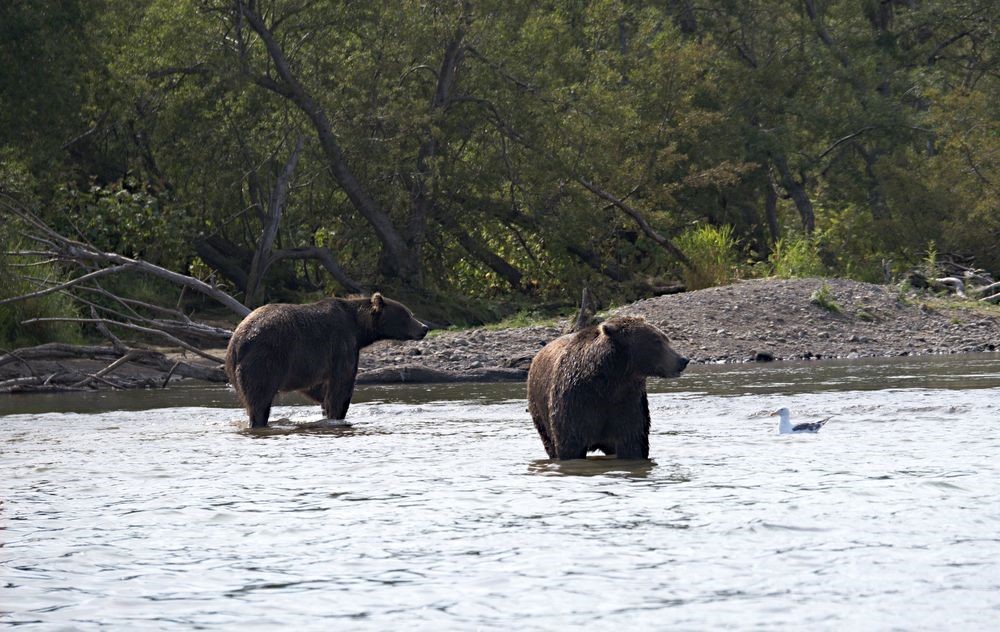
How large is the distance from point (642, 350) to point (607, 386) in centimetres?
33

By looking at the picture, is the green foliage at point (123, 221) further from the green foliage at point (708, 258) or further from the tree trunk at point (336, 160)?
the green foliage at point (708, 258)

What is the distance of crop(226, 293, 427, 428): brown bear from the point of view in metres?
12.8

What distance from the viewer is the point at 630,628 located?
5133 millimetres

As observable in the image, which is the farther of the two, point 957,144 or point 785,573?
point 957,144

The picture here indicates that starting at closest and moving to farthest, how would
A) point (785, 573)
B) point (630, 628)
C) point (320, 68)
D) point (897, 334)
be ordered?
point (630, 628), point (785, 573), point (897, 334), point (320, 68)

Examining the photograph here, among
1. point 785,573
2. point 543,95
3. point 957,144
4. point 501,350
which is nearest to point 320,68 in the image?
point 543,95

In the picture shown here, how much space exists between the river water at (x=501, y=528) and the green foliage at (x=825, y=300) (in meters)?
11.6

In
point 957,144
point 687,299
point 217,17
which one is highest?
point 217,17

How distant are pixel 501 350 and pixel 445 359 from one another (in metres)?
0.99

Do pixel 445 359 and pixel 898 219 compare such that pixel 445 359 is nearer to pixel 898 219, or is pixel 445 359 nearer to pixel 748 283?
pixel 748 283

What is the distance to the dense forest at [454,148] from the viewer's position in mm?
25250

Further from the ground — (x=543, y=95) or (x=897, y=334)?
(x=543, y=95)

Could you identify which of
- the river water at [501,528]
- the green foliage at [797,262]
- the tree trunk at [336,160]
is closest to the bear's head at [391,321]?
the river water at [501,528]

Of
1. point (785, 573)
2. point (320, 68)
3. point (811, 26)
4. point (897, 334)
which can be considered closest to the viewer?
point (785, 573)
